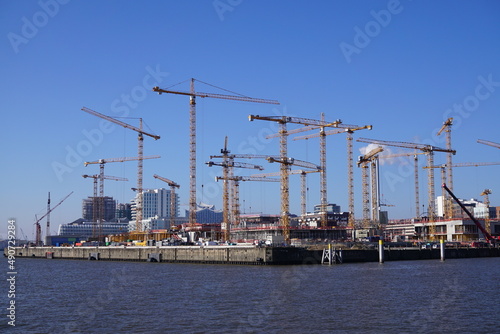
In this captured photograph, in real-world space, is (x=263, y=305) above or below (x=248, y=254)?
below

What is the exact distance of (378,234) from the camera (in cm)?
15550

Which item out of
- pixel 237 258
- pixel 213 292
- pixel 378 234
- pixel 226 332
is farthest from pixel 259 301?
pixel 378 234

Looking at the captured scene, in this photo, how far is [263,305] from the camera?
42.6m

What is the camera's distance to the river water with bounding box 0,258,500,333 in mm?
34500

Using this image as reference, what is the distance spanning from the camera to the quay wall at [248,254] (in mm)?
89125

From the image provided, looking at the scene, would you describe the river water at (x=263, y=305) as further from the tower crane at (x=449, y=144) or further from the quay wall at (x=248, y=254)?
the tower crane at (x=449, y=144)

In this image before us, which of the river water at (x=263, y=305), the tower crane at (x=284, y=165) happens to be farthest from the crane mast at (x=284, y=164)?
the river water at (x=263, y=305)

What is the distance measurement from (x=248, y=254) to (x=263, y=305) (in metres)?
49.2

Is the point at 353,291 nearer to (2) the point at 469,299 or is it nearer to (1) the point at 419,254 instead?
(2) the point at 469,299

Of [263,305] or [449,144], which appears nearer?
[263,305]

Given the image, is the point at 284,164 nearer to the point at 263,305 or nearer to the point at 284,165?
the point at 284,165

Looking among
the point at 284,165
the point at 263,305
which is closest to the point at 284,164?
the point at 284,165

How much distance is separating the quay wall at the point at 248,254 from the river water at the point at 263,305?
21330 millimetres

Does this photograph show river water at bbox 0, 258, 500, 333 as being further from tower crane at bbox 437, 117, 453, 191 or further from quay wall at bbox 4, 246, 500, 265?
tower crane at bbox 437, 117, 453, 191
